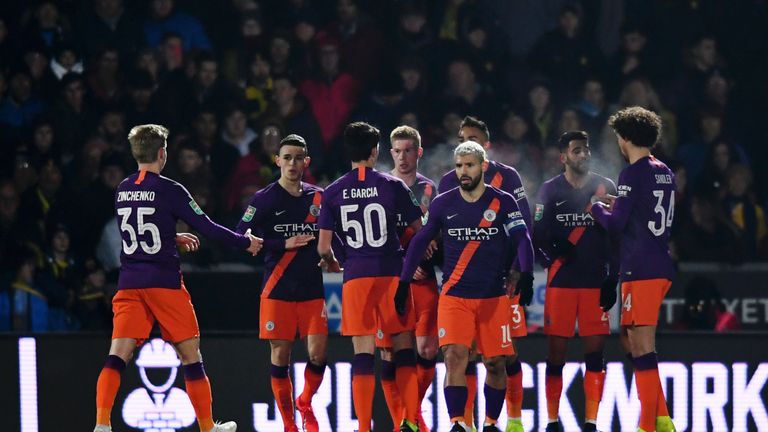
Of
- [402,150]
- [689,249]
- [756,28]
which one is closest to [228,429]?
[402,150]

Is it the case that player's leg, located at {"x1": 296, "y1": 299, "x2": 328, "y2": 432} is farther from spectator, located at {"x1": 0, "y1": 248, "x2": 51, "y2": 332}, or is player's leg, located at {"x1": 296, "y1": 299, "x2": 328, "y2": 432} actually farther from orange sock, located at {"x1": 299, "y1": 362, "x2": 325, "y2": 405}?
spectator, located at {"x1": 0, "y1": 248, "x2": 51, "y2": 332}

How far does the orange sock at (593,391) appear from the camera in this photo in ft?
31.8

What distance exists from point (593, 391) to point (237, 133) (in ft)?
17.0

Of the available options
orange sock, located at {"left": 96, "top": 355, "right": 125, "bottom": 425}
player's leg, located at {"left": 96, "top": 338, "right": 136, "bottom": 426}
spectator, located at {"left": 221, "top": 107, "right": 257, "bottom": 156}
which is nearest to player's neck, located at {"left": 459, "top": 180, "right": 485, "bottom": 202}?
player's leg, located at {"left": 96, "top": 338, "right": 136, "bottom": 426}

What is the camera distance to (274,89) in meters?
13.8

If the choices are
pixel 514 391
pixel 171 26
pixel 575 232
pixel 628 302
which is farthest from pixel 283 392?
pixel 171 26

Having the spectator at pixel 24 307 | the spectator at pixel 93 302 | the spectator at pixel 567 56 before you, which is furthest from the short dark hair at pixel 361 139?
the spectator at pixel 567 56

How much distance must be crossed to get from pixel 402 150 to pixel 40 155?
4.96 m

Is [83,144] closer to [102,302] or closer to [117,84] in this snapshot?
[117,84]

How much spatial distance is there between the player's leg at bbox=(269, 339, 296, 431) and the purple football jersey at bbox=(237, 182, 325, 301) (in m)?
0.34

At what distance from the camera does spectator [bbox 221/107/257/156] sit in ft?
44.5

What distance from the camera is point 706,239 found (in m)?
12.8

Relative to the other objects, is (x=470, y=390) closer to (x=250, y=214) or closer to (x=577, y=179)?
(x=577, y=179)

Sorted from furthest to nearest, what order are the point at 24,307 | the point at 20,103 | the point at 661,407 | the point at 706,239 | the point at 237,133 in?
the point at 20,103
the point at 237,133
the point at 706,239
the point at 24,307
the point at 661,407
